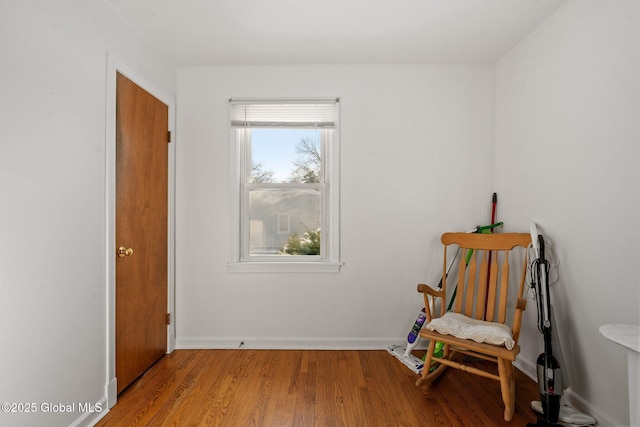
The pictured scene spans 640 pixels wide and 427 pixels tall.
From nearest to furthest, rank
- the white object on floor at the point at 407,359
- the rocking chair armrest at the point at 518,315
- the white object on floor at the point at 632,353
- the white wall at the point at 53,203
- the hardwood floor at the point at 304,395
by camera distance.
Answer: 1. the white object on floor at the point at 632,353
2. the white wall at the point at 53,203
3. the hardwood floor at the point at 304,395
4. the rocking chair armrest at the point at 518,315
5. the white object on floor at the point at 407,359

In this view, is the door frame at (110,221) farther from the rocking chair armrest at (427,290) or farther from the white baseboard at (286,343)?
the rocking chair armrest at (427,290)

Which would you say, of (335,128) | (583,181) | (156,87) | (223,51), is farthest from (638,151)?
(156,87)

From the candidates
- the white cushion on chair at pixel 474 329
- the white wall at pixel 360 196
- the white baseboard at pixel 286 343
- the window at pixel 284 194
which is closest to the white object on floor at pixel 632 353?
the white cushion on chair at pixel 474 329

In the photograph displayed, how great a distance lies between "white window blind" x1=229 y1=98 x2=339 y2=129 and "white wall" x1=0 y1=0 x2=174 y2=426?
3.64 feet

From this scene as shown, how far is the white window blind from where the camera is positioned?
3.22m

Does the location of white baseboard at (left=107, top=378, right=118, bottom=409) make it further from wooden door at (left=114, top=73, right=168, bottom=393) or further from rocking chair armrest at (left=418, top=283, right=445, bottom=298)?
rocking chair armrest at (left=418, top=283, right=445, bottom=298)

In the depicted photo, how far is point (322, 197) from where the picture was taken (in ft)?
10.8

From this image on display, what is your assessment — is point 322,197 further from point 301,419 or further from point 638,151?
point 638,151

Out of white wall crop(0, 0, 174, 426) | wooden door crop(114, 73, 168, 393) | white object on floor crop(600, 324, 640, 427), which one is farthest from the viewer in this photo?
wooden door crop(114, 73, 168, 393)

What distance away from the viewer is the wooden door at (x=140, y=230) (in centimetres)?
235

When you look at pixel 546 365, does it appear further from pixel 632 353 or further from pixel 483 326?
pixel 632 353

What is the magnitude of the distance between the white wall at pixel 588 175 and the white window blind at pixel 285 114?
1.55 metres

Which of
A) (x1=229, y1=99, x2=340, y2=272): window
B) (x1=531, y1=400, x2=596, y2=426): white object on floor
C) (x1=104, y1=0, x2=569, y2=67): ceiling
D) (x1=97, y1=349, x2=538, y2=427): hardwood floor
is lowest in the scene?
(x1=97, y1=349, x2=538, y2=427): hardwood floor

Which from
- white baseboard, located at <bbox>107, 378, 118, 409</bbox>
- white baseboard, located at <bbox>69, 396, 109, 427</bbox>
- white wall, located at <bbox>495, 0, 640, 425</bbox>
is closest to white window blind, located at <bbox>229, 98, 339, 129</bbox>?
white wall, located at <bbox>495, 0, 640, 425</bbox>
